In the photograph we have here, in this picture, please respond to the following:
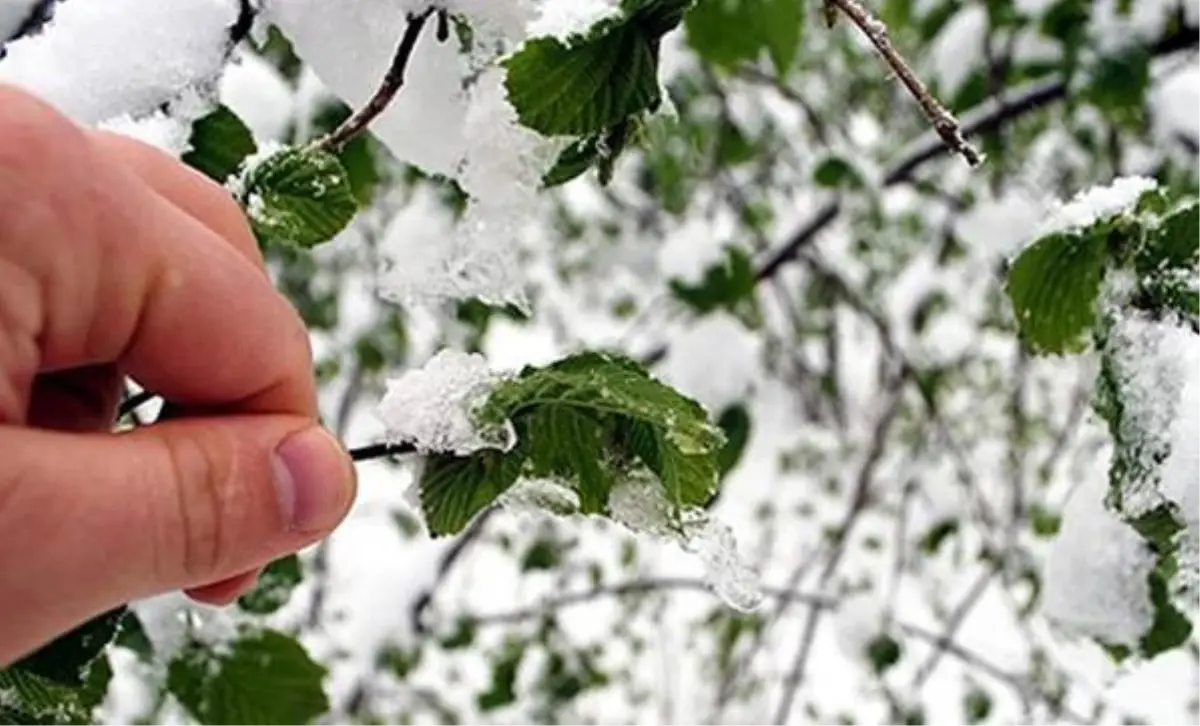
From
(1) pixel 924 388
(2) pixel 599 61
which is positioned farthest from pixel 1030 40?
(2) pixel 599 61

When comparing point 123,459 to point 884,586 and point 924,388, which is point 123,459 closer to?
point 924,388

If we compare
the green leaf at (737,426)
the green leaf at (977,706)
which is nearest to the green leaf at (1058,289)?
the green leaf at (737,426)

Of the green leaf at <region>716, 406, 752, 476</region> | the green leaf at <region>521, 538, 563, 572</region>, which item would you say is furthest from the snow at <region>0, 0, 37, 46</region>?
the green leaf at <region>521, 538, 563, 572</region>

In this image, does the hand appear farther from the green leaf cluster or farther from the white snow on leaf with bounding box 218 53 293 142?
the white snow on leaf with bounding box 218 53 293 142

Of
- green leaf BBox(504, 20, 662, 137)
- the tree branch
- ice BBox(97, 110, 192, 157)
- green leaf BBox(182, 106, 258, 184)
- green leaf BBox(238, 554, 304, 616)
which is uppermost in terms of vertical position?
the tree branch

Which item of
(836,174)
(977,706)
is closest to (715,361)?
(836,174)
